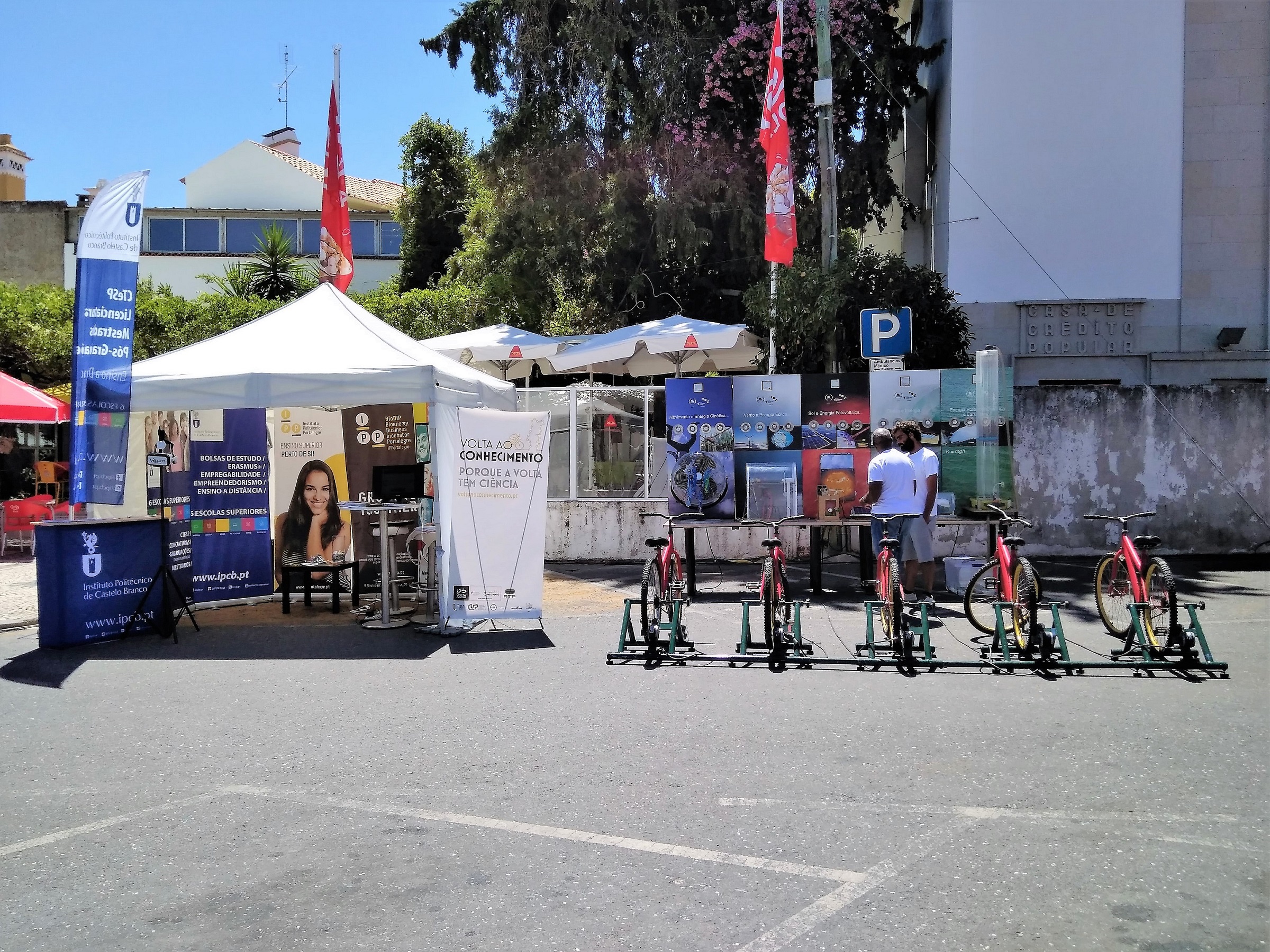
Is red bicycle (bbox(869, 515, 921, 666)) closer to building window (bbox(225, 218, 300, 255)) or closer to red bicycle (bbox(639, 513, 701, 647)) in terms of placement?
red bicycle (bbox(639, 513, 701, 647))

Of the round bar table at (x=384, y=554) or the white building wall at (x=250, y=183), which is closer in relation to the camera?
the round bar table at (x=384, y=554)

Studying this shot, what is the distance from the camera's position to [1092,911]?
3.96m

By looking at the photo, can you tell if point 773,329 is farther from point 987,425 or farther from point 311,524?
point 311,524

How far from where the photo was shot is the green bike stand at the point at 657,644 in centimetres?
866

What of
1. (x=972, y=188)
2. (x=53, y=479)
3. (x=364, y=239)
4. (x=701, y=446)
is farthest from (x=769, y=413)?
(x=364, y=239)

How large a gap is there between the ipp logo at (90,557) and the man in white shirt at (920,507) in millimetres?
7586

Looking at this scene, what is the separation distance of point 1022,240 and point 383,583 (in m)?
13.1

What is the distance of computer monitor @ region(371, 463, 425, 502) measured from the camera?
11.2m

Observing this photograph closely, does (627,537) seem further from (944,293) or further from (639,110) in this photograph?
(639,110)

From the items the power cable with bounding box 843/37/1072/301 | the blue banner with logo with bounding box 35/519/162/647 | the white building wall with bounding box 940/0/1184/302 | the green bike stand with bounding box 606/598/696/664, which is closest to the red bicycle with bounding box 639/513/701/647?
the green bike stand with bounding box 606/598/696/664

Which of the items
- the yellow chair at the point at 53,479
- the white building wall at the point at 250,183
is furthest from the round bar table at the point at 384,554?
the white building wall at the point at 250,183

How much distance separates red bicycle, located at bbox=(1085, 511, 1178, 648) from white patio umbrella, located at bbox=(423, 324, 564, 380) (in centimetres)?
1045

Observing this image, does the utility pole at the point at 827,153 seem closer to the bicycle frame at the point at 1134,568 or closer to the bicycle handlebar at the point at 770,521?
the bicycle handlebar at the point at 770,521

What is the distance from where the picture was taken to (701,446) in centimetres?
1334
